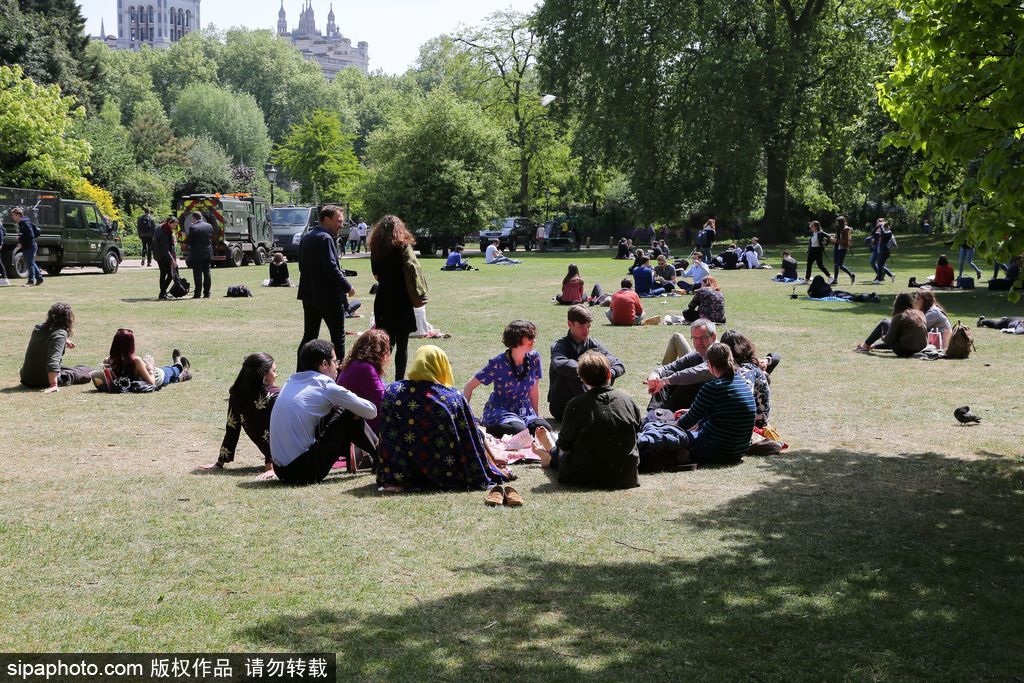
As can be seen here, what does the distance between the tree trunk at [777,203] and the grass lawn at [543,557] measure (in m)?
38.6

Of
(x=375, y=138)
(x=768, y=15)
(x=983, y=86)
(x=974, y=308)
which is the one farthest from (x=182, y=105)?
(x=983, y=86)

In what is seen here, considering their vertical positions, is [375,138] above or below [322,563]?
above

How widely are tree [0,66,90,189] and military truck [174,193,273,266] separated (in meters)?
5.97

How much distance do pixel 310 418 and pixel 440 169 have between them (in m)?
41.5

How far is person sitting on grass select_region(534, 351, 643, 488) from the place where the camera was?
7.25 m

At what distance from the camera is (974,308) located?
20172mm

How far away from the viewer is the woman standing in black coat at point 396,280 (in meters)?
10.4

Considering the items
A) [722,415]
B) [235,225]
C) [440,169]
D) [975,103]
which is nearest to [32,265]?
[235,225]

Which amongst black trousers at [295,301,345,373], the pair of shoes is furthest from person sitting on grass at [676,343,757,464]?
black trousers at [295,301,345,373]

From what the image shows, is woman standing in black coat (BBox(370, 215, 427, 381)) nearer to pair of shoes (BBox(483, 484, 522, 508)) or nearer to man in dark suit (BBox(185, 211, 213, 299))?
pair of shoes (BBox(483, 484, 522, 508))

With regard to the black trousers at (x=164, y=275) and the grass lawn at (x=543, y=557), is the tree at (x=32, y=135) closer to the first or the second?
the black trousers at (x=164, y=275)

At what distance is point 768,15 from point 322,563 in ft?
146

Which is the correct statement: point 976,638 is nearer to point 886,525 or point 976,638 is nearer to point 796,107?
point 886,525

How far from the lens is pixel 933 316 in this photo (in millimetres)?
14359
